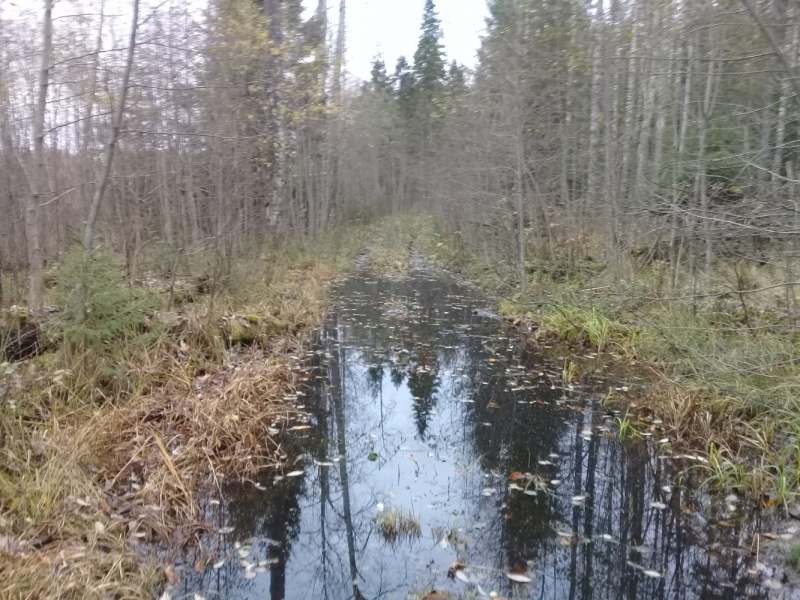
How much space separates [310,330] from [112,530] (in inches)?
257

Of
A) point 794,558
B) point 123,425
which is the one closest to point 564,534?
point 794,558

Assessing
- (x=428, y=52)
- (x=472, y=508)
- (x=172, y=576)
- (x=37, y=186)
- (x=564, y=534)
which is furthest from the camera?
(x=428, y=52)

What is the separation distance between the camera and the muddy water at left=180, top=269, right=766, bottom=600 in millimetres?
3770

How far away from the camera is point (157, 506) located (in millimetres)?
4328

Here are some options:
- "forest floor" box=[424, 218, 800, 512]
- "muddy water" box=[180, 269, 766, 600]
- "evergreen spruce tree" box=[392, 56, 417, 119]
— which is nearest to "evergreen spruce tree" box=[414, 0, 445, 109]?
"evergreen spruce tree" box=[392, 56, 417, 119]

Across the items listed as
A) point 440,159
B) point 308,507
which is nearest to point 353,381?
point 308,507

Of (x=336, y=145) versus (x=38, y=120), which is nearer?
(x=38, y=120)

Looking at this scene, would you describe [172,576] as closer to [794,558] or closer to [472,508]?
[472,508]

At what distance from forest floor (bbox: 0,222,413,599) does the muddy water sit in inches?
14.5

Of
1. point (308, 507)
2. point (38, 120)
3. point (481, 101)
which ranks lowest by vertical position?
point (308, 507)

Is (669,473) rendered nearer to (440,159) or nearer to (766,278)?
(766,278)

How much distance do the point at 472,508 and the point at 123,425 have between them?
331cm

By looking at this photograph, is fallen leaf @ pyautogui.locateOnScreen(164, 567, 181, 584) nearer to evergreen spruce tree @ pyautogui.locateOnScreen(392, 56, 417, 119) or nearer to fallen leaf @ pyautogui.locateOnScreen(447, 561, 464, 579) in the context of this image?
fallen leaf @ pyautogui.locateOnScreen(447, 561, 464, 579)

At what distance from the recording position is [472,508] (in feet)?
15.3
